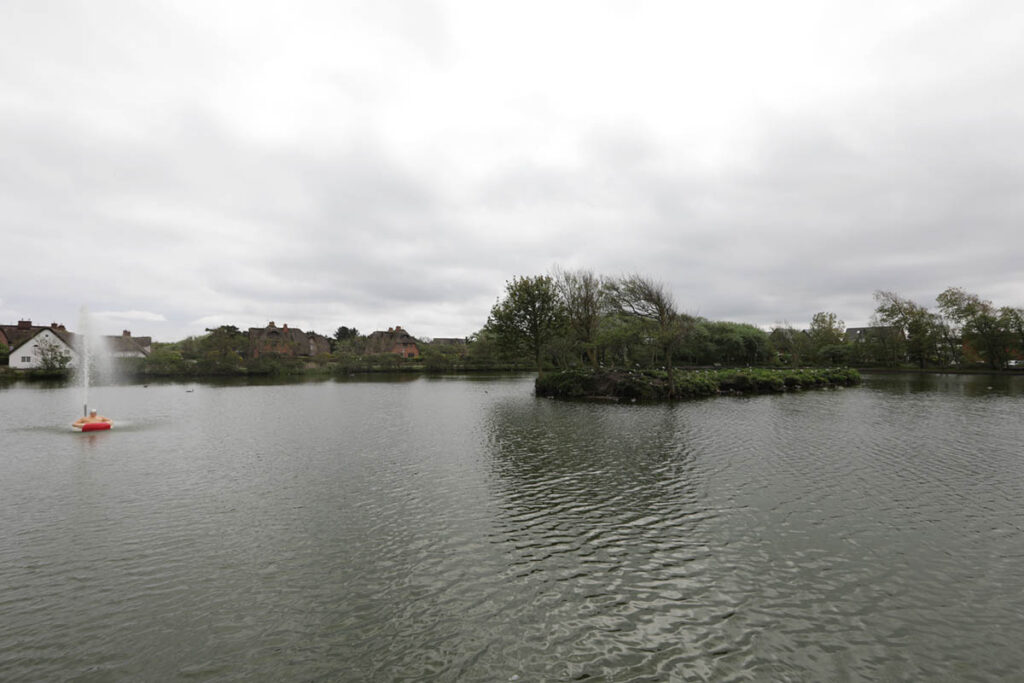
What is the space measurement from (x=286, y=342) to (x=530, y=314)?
97782 mm

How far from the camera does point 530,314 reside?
5303cm

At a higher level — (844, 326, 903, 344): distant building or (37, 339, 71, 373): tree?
(844, 326, 903, 344): distant building

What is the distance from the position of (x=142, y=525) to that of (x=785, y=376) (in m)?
56.4

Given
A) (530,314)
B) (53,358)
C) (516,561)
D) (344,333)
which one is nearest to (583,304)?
(530,314)

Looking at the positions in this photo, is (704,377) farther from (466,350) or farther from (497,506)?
(466,350)

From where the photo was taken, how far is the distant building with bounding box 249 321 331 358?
11050cm

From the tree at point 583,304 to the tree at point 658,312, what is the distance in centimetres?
785

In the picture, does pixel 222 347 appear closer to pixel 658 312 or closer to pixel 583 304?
pixel 583 304

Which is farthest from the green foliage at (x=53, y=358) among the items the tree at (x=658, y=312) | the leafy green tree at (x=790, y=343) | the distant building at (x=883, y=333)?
the distant building at (x=883, y=333)

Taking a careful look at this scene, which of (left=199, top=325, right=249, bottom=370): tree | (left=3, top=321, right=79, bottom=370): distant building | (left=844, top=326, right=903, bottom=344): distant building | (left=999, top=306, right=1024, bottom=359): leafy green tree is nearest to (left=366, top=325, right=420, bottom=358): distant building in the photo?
(left=199, top=325, right=249, bottom=370): tree

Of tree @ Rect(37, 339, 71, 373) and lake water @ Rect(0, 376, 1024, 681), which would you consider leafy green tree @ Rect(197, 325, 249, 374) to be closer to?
tree @ Rect(37, 339, 71, 373)

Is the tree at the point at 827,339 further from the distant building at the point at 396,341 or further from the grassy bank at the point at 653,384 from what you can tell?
the distant building at the point at 396,341

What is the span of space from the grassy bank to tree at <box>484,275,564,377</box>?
6736 mm

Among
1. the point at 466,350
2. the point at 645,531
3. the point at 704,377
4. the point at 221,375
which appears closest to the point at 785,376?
the point at 704,377
